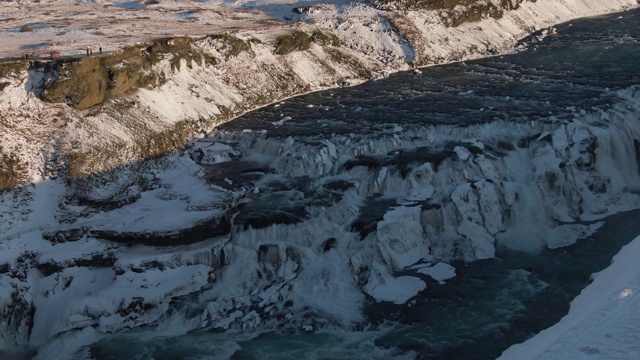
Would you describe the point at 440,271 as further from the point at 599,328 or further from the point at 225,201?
the point at 225,201

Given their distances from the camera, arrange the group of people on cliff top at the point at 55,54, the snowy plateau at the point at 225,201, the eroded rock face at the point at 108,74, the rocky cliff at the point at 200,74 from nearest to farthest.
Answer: the snowy plateau at the point at 225,201 → the rocky cliff at the point at 200,74 → the eroded rock face at the point at 108,74 → the group of people on cliff top at the point at 55,54

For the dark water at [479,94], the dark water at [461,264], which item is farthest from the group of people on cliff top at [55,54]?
the dark water at [461,264]

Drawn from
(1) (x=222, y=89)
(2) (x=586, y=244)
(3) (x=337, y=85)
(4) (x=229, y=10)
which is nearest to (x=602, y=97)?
(2) (x=586, y=244)

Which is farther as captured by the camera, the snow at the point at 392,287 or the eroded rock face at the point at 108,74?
the eroded rock face at the point at 108,74

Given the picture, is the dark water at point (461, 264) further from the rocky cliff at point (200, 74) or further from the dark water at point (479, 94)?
the rocky cliff at point (200, 74)

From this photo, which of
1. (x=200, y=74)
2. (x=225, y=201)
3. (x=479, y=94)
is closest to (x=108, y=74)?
(x=200, y=74)

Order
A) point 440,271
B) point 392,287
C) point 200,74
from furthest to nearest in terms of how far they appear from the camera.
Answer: point 200,74 → point 440,271 → point 392,287

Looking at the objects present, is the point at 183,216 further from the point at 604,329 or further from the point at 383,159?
the point at 604,329

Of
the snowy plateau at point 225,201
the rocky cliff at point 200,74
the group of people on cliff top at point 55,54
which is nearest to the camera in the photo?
the snowy plateau at point 225,201

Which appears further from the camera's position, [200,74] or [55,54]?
[200,74]
